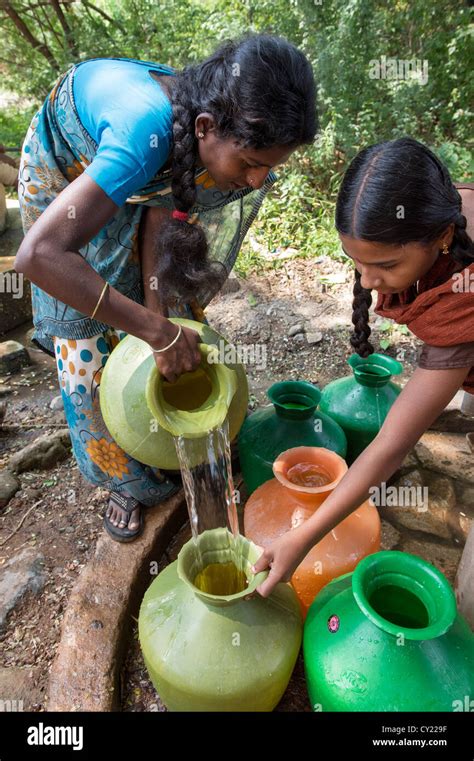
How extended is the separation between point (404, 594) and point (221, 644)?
1.67 ft

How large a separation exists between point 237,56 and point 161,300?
0.87 meters

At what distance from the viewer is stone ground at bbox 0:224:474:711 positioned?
6.41 ft

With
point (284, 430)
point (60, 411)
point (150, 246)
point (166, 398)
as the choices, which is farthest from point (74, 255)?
point (60, 411)

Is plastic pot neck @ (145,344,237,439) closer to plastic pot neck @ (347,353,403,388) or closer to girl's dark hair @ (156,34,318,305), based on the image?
girl's dark hair @ (156,34,318,305)

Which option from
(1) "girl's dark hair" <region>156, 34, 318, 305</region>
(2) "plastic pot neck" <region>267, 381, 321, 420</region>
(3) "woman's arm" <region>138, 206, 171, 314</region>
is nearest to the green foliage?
(2) "plastic pot neck" <region>267, 381, 321, 420</region>

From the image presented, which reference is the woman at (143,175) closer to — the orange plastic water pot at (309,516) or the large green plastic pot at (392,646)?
the orange plastic water pot at (309,516)

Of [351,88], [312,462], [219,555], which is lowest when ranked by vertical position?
[219,555]

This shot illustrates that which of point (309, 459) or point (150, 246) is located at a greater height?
point (150, 246)

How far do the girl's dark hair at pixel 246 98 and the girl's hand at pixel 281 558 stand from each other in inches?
40.3

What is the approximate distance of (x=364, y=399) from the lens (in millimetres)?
2455

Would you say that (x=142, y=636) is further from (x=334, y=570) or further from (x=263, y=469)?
(x=263, y=469)

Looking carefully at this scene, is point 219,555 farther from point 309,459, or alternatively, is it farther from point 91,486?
point 91,486

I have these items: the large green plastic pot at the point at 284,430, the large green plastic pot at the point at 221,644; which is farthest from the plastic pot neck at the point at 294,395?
the large green plastic pot at the point at 221,644

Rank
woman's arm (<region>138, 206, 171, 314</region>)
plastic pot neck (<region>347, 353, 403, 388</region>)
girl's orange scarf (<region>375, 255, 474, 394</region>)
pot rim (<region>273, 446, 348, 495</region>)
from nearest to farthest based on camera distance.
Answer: girl's orange scarf (<region>375, 255, 474, 394</region>), pot rim (<region>273, 446, 348, 495</region>), woman's arm (<region>138, 206, 171, 314</region>), plastic pot neck (<region>347, 353, 403, 388</region>)
